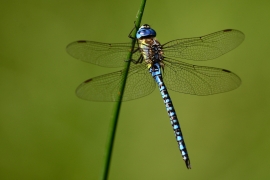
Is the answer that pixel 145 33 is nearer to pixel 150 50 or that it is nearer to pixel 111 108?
pixel 150 50

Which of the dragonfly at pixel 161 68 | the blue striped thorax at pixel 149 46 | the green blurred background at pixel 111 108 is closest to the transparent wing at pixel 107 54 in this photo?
the dragonfly at pixel 161 68

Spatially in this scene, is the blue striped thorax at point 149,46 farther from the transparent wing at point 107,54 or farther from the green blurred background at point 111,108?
the green blurred background at point 111,108

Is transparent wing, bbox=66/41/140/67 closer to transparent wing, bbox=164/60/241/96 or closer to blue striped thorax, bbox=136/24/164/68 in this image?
blue striped thorax, bbox=136/24/164/68

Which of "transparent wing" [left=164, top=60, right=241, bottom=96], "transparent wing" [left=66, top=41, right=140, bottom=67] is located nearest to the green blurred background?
"transparent wing" [left=164, top=60, right=241, bottom=96]

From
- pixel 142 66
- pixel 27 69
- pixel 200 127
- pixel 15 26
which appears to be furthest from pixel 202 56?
pixel 15 26

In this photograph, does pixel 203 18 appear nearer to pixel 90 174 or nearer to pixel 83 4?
pixel 83 4

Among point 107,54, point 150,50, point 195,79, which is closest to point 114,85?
point 107,54
